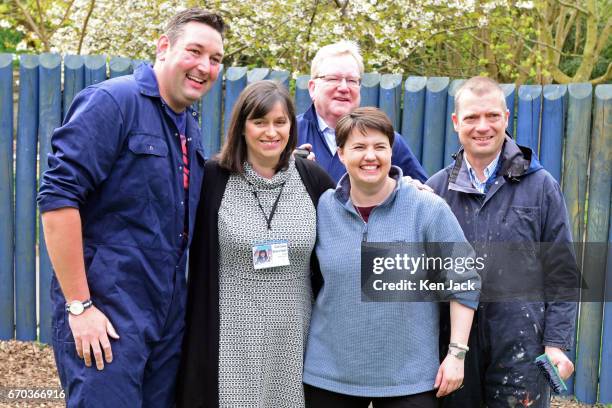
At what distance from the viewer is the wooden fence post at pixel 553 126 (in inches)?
212

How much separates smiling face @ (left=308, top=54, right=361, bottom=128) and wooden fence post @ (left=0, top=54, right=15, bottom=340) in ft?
10.1

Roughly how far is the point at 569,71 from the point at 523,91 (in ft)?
32.5

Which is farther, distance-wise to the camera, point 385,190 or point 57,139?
point 385,190

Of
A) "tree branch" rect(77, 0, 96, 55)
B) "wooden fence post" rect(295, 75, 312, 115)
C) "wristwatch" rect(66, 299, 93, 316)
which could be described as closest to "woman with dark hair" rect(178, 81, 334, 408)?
"wristwatch" rect(66, 299, 93, 316)

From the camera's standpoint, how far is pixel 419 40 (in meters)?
8.47

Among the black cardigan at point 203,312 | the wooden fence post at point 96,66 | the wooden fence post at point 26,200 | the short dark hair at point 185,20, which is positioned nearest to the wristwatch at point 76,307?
the black cardigan at point 203,312

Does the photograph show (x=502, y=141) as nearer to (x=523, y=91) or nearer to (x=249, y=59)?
(x=523, y=91)

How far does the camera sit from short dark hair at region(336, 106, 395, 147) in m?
3.27

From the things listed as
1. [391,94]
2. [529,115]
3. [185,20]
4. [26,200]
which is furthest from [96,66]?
[529,115]

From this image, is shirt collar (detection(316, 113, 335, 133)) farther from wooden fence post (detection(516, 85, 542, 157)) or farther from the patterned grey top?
wooden fence post (detection(516, 85, 542, 157))

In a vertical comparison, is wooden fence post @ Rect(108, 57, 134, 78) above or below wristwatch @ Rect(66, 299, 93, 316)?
above

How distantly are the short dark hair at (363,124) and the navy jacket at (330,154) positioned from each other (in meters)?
0.71

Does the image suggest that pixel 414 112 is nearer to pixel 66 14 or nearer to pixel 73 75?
pixel 73 75

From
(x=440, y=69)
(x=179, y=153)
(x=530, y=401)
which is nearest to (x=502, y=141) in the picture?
(x=530, y=401)
